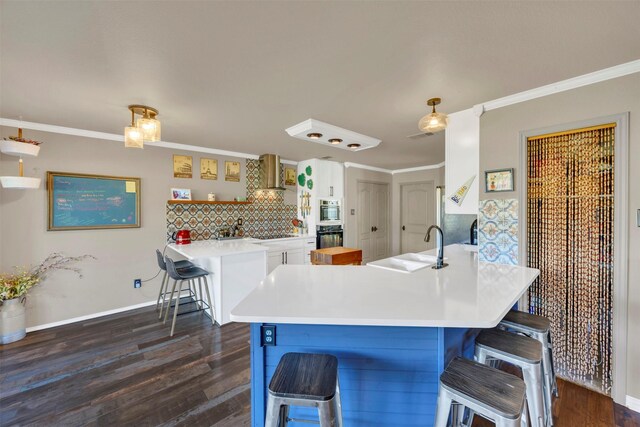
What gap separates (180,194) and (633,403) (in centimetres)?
476

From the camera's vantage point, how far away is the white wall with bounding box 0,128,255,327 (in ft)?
9.33

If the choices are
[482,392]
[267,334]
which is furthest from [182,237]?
[482,392]

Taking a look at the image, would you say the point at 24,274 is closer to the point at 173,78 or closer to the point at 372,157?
the point at 173,78

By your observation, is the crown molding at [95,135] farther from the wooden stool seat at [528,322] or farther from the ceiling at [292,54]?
the wooden stool seat at [528,322]

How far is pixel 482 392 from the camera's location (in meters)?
1.03

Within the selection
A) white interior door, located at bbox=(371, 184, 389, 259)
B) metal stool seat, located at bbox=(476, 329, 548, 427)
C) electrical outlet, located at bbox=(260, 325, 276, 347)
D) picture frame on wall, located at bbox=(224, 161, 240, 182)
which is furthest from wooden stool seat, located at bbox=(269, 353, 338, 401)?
white interior door, located at bbox=(371, 184, 389, 259)

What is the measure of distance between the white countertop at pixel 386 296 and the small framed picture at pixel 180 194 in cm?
256

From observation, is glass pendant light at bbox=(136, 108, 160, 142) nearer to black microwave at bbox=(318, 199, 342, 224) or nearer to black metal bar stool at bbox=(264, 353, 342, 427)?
black metal bar stool at bbox=(264, 353, 342, 427)

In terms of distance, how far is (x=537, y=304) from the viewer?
2209 mm

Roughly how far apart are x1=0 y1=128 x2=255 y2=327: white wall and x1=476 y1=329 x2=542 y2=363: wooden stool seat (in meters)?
3.83

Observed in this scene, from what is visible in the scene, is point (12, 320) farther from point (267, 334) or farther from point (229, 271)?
point (267, 334)

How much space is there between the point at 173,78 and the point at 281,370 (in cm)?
201

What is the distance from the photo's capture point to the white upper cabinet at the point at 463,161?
2.49 metres

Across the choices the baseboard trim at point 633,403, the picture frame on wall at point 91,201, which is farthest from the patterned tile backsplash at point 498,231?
the picture frame on wall at point 91,201
